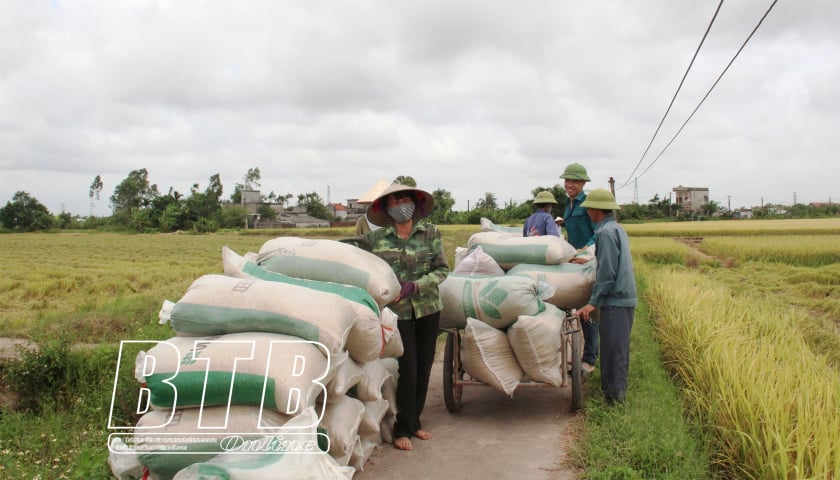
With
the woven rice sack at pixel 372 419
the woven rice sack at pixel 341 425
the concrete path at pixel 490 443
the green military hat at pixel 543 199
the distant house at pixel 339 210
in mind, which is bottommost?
the concrete path at pixel 490 443

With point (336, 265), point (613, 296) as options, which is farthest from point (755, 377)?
point (336, 265)

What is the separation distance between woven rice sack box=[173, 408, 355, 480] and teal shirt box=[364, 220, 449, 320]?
1462 mm

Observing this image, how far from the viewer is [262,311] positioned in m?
2.87

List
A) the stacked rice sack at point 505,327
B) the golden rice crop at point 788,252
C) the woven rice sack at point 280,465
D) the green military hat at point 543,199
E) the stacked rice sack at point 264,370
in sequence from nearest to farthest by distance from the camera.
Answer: the woven rice sack at point 280,465
the stacked rice sack at point 264,370
the stacked rice sack at point 505,327
the green military hat at point 543,199
the golden rice crop at point 788,252

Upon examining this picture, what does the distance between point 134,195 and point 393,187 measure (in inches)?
2700

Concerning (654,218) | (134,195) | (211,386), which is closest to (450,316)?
(211,386)

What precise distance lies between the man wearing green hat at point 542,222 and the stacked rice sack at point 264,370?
2551 millimetres

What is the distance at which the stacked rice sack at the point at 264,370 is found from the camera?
2.55 metres

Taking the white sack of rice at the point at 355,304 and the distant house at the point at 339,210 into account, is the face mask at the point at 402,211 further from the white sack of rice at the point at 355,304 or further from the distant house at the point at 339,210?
the distant house at the point at 339,210

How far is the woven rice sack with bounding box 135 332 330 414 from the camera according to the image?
2.58 m

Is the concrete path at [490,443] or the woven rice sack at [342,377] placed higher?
the woven rice sack at [342,377]

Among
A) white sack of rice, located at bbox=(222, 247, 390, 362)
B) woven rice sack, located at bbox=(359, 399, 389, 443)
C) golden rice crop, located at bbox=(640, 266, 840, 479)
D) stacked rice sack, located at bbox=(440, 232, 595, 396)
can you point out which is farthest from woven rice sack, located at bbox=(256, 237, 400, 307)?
golden rice crop, located at bbox=(640, 266, 840, 479)

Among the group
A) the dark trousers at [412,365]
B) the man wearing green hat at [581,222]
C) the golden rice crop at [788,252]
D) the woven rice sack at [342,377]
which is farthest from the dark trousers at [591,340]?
the golden rice crop at [788,252]

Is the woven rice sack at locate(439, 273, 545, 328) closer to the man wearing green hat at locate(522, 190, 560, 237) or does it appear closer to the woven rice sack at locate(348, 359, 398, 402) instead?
the woven rice sack at locate(348, 359, 398, 402)
